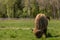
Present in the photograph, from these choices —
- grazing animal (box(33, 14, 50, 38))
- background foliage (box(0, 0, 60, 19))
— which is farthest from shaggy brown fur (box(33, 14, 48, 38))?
background foliage (box(0, 0, 60, 19))

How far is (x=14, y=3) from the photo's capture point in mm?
46375

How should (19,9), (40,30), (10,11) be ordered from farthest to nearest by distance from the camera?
1. (19,9)
2. (10,11)
3. (40,30)

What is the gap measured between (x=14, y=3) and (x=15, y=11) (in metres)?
1.86

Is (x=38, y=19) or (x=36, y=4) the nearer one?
(x=38, y=19)

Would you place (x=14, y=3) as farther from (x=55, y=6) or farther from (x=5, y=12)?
(x=55, y=6)

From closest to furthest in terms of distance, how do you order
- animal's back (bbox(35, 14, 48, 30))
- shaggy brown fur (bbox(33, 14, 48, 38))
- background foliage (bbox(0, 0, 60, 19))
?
shaggy brown fur (bbox(33, 14, 48, 38))
animal's back (bbox(35, 14, 48, 30))
background foliage (bbox(0, 0, 60, 19))

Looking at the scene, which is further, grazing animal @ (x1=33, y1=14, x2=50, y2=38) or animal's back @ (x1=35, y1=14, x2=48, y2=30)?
animal's back @ (x1=35, y1=14, x2=48, y2=30)

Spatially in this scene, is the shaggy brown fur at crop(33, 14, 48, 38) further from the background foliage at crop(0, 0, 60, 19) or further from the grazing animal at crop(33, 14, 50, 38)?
the background foliage at crop(0, 0, 60, 19)

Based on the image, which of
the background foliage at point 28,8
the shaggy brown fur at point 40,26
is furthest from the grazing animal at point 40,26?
the background foliage at point 28,8

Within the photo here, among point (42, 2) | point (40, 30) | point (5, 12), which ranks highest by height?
point (40, 30)

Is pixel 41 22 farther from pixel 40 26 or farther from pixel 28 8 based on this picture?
pixel 28 8

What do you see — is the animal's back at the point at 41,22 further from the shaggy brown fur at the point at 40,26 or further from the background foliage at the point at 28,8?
the background foliage at the point at 28,8

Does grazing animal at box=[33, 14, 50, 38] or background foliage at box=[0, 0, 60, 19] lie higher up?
grazing animal at box=[33, 14, 50, 38]

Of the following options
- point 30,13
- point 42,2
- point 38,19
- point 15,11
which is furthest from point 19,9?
point 38,19
